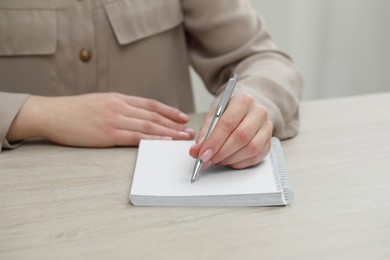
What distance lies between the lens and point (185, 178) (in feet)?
2.52

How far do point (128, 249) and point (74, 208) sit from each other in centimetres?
12

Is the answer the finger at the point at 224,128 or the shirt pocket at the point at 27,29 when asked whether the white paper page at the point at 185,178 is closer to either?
the finger at the point at 224,128

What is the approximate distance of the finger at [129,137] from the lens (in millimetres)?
912

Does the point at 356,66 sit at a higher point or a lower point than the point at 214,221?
lower

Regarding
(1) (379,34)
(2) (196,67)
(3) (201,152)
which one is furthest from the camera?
(1) (379,34)

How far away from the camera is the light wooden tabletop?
0.64m

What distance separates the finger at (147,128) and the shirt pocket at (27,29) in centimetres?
26

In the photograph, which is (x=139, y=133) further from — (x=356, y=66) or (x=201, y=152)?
(x=356, y=66)

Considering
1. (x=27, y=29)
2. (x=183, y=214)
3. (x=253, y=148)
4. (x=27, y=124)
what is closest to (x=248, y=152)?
(x=253, y=148)

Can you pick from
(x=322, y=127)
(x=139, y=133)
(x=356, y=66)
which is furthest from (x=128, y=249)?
(x=356, y=66)

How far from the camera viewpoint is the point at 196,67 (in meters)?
1.23

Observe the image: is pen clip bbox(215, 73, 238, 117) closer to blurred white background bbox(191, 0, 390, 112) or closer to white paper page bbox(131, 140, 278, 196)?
white paper page bbox(131, 140, 278, 196)

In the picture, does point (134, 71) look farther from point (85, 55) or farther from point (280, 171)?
point (280, 171)

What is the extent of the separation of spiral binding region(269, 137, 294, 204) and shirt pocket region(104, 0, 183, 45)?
39 cm
